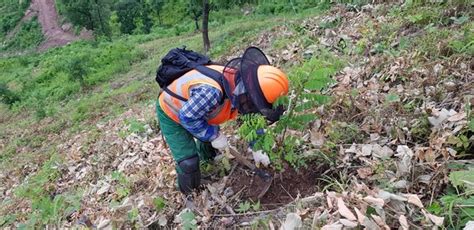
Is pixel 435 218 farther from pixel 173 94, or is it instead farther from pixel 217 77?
pixel 173 94

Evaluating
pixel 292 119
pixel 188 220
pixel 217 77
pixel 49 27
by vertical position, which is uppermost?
pixel 217 77

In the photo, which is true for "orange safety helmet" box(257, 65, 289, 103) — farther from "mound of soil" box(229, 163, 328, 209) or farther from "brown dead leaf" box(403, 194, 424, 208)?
"brown dead leaf" box(403, 194, 424, 208)

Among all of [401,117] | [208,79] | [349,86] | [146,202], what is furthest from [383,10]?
[146,202]

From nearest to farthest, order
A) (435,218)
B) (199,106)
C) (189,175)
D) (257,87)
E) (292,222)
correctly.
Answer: (435,218)
(292,222)
(257,87)
(199,106)
(189,175)

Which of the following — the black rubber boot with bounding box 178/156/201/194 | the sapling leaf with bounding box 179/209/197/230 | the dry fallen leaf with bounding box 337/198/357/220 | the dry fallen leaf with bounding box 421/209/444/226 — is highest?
the dry fallen leaf with bounding box 421/209/444/226

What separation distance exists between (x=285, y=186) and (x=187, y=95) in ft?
3.48

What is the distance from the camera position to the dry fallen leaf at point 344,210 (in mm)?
2586

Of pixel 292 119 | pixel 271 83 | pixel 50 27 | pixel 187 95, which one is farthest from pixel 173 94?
pixel 50 27

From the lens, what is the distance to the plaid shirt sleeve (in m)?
3.25

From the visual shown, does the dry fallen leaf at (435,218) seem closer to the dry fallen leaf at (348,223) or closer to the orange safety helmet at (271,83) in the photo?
the dry fallen leaf at (348,223)

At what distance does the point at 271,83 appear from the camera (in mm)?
3029

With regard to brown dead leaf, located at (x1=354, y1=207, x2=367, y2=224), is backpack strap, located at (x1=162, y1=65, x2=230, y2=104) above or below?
above

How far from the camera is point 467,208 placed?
244cm

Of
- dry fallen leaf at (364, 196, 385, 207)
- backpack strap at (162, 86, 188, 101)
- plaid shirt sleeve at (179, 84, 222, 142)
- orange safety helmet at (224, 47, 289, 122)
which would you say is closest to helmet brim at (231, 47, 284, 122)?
orange safety helmet at (224, 47, 289, 122)
